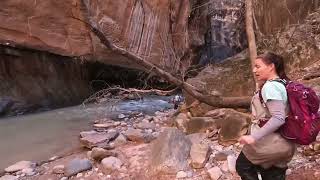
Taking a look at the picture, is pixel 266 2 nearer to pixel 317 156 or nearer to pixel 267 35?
pixel 267 35

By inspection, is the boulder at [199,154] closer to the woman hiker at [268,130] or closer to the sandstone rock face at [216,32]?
the woman hiker at [268,130]

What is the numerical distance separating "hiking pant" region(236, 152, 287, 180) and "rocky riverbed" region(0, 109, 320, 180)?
0.95m

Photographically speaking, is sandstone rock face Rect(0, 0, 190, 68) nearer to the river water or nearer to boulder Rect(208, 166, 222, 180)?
the river water

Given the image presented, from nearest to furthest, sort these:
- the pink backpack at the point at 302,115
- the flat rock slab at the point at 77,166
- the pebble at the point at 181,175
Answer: the pink backpack at the point at 302,115 → the pebble at the point at 181,175 → the flat rock slab at the point at 77,166

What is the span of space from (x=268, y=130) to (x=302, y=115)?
0.19 meters

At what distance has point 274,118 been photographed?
212 cm

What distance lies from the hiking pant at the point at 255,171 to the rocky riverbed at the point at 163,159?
95 centimetres

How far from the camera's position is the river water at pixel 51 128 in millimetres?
5898

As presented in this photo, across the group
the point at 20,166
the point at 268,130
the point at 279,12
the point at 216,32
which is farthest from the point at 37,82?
the point at 268,130

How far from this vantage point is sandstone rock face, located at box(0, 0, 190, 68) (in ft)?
29.2

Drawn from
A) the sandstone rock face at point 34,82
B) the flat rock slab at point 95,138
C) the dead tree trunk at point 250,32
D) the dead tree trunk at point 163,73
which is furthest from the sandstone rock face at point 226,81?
the sandstone rock face at point 34,82

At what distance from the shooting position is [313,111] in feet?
7.00

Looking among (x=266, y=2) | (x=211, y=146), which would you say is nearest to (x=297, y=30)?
(x=266, y=2)

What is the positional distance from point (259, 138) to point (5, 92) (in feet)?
28.4
